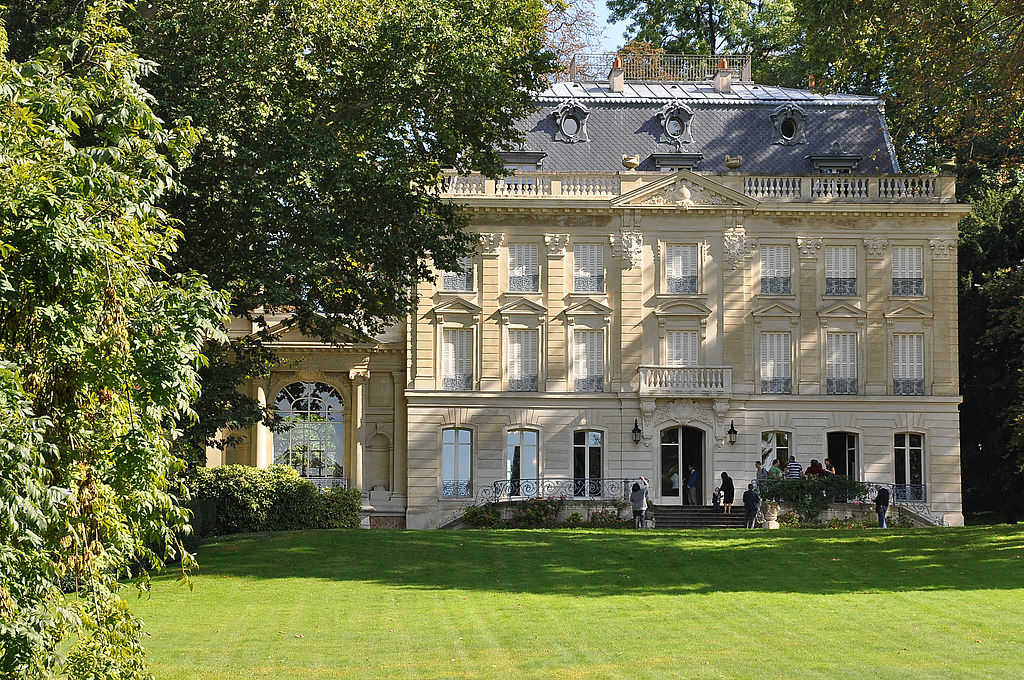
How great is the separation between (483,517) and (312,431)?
25.6ft

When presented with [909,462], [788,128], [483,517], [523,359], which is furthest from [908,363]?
[483,517]

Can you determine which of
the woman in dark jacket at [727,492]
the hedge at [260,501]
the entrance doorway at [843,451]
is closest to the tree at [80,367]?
the hedge at [260,501]

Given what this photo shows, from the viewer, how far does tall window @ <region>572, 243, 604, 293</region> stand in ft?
128

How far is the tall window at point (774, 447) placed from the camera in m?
38.6

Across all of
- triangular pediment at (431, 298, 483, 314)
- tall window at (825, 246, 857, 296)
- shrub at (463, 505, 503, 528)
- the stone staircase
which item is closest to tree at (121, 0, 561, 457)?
shrub at (463, 505, 503, 528)

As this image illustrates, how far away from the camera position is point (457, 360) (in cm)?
3894

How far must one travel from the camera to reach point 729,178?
128 ft

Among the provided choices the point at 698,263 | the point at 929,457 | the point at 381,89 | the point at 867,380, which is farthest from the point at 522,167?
the point at 381,89

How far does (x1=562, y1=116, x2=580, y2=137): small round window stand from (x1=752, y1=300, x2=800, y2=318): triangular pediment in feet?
26.7

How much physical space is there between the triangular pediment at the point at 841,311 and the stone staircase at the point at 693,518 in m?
7.23

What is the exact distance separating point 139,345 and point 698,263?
102ft

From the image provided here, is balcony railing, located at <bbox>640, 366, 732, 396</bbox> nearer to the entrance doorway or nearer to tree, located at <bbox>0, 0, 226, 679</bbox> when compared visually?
the entrance doorway

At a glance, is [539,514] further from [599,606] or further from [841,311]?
[599,606]

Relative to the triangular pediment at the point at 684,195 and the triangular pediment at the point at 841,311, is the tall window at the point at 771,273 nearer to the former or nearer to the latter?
the triangular pediment at the point at 841,311
